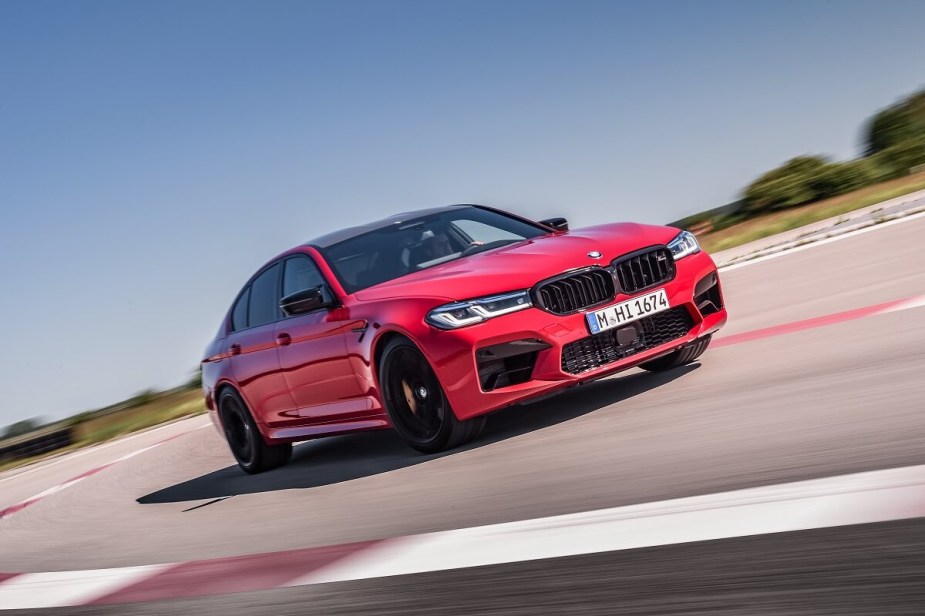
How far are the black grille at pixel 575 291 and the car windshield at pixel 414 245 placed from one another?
1135 millimetres

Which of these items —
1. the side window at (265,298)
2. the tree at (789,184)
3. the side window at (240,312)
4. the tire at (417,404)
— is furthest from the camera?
the tree at (789,184)

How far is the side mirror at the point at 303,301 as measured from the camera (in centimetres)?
689

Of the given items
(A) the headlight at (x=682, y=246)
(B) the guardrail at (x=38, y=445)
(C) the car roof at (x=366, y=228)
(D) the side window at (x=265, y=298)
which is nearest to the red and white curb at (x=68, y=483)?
(D) the side window at (x=265, y=298)

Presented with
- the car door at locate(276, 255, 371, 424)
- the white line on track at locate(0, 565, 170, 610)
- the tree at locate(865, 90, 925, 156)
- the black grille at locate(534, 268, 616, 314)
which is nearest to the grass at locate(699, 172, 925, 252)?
the tree at locate(865, 90, 925, 156)

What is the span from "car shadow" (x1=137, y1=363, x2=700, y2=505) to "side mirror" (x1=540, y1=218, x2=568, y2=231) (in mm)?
1049

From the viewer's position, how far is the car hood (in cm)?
614

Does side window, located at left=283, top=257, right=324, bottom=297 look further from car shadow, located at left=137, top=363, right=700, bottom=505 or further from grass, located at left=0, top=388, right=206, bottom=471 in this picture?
grass, located at left=0, top=388, right=206, bottom=471

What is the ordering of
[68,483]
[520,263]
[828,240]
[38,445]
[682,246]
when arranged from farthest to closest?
[38,445] < [828,240] < [68,483] < [682,246] < [520,263]

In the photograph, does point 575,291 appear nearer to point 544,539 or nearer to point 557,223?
point 557,223

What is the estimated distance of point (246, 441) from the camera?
337 inches

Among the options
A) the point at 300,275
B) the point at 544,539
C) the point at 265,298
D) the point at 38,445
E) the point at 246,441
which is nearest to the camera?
the point at 544,539

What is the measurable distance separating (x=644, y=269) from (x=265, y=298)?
2.89m

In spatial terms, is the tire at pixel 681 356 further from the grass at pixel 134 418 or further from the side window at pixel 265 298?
the grass at pixel 134 418

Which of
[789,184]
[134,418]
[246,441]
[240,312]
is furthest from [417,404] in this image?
[789,184]
